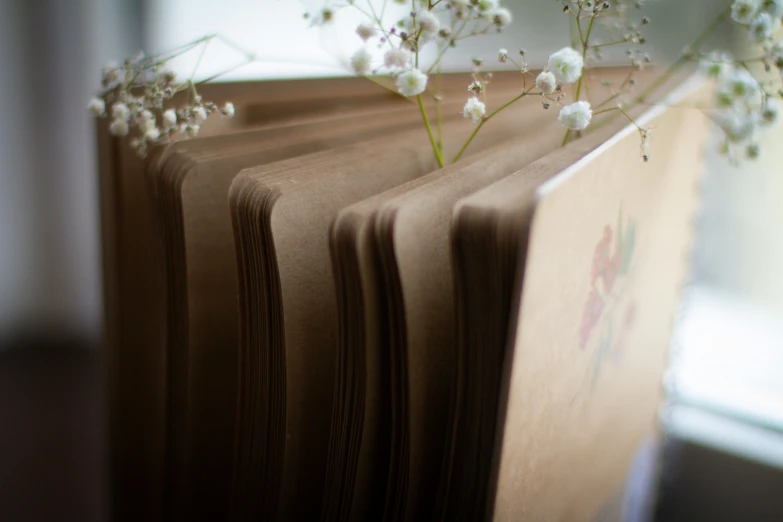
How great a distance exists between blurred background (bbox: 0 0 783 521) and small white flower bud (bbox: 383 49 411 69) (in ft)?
1.30

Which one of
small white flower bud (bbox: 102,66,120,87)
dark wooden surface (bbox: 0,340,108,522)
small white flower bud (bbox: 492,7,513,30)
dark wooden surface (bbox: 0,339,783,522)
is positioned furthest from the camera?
dark wooden surface (bbox: 0,340,108,522)

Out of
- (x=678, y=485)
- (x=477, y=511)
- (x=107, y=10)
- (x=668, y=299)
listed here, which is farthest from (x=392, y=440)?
(x=107, y=10)

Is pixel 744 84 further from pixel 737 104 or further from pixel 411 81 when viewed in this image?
pixel 411 81

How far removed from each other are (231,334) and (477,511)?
0.34 metres

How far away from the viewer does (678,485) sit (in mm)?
1082

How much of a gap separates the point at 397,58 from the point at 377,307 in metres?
0.20

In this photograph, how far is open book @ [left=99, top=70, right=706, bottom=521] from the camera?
0.45 m

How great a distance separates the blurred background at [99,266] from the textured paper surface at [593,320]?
163mm

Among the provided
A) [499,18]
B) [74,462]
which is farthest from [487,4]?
[74,462]

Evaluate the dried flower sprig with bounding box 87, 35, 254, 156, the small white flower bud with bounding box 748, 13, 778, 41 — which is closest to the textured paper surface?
the small white flower bud with bounding box 748, 13, 778, 41

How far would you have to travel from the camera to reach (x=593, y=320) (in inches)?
22.5

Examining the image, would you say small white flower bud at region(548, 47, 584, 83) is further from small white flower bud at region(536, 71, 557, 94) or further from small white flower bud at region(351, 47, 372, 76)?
small white flower bud at region(351, 47, 372, 76)

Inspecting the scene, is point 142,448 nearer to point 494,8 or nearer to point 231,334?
point 231,334

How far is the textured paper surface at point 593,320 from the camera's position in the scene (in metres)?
0.43
